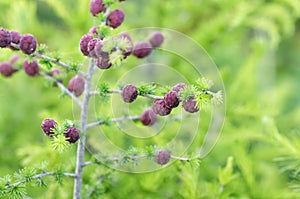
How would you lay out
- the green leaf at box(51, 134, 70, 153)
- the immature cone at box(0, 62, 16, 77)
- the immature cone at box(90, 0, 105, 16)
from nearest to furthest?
1. the green leaf at box(51, 134, 70, 153)
2. the immature cone at box(90, 0, 105, 16)
3. the immature cone at box(0, 62, 16, 77)

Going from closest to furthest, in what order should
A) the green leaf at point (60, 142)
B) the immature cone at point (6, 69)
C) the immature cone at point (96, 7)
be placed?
1. the green leaf at point (60, 142)
2. the immature cone at point (96, 7)
3. the immature cone at point (6, 69)

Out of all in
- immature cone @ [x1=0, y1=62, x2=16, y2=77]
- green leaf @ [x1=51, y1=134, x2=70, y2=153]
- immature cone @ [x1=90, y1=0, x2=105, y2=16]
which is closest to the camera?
green leaf @ [x1=51, y1=134, x2=70, y2=153]

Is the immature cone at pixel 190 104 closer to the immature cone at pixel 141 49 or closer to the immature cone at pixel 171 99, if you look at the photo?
the immature cone at pixel 171 99

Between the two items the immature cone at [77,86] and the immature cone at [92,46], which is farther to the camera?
the immature cone at [77,86]

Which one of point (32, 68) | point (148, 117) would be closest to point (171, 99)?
point (148, 117)

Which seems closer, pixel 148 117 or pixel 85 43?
pixel 85 43

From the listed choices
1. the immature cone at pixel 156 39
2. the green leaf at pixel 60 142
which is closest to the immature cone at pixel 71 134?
the green leaf at pixel 60 142

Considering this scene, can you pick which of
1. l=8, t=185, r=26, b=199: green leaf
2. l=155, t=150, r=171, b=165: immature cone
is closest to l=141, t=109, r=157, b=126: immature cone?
l=155, t=150, r=171, b=165: immature cone

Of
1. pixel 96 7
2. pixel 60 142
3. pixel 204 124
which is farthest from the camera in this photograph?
pixel 204 124

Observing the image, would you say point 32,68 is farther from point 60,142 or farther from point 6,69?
point 60,142

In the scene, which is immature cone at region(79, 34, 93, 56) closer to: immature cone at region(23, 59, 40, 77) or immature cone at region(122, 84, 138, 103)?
immature cone at region(122, 84, 138, 103)
